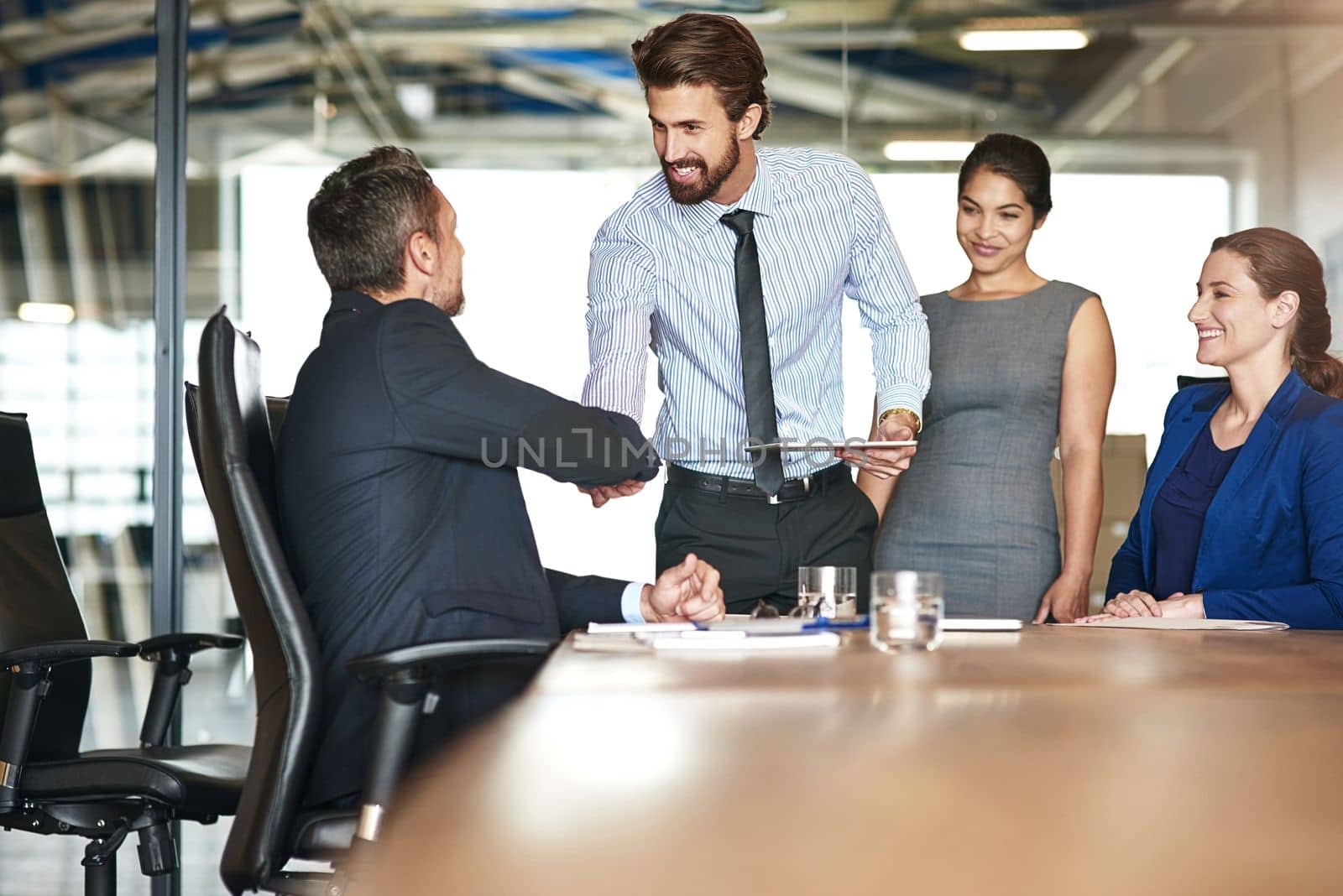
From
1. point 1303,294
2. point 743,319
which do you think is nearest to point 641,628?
point 743,319

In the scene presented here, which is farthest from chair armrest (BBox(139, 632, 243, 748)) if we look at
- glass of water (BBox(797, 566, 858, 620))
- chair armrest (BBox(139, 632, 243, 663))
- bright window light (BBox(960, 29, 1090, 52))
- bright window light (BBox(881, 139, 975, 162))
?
bright window light (BBox(960, 29, 1090, 52))

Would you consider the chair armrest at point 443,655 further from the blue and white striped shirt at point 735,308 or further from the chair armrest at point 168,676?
the chair armrest at point 168,676

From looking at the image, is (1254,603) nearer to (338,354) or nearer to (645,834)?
(338,354)

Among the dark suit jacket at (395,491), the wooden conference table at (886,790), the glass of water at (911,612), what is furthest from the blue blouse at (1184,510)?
the wooden conference table at (886,790)

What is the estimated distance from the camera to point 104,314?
4.49m

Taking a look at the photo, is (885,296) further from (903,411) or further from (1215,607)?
(1215,607)

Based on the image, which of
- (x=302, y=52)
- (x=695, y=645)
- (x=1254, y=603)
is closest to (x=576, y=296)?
(x=302, y=52)

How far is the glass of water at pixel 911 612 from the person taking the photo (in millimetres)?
1787

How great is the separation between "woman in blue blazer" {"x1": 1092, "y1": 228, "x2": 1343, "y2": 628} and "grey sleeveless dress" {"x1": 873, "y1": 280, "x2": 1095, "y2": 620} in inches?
8.8

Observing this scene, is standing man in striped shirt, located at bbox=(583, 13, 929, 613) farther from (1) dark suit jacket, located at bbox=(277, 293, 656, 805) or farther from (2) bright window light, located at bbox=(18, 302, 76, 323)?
(2) bright window light, located at bbox=(18, 302, 76, 323)

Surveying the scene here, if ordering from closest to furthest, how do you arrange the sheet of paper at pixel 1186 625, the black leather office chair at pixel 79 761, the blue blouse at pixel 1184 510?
the sheet of paper at pixel 1186 625 → the black leather office chair at pixel 79 761 → the blue blouse at pixel 1184 510

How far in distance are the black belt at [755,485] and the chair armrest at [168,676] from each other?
3.50ft

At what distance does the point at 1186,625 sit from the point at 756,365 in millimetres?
982

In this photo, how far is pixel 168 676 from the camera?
3074 mm
